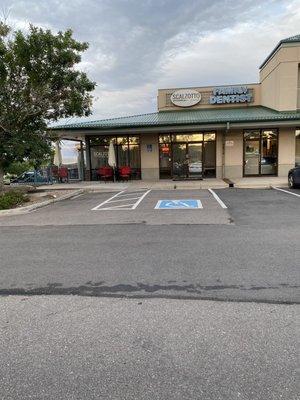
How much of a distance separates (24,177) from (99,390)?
23.2m

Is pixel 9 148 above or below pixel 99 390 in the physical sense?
above

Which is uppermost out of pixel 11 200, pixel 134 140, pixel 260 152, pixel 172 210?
pixel 134 140

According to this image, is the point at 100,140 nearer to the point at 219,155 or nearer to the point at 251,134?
the point at 219,155

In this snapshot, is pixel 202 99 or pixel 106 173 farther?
pixel 202 99

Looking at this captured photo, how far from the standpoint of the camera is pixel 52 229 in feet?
28.2

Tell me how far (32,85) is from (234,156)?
12.3 m

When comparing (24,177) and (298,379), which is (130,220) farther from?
(24,177)

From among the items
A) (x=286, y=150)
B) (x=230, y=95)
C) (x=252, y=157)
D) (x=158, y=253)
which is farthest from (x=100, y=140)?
(x=158, y=253)

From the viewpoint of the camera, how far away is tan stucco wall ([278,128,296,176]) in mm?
19828

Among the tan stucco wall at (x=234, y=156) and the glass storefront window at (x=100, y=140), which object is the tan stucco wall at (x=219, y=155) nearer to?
the tan stucco wall at (x=234, y=156)

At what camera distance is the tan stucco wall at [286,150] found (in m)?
19.8

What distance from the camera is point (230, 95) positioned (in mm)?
22609

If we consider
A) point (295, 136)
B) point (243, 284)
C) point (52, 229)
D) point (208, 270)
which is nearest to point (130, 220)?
point (52, 229)

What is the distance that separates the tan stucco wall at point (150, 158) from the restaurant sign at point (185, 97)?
3.80 m
